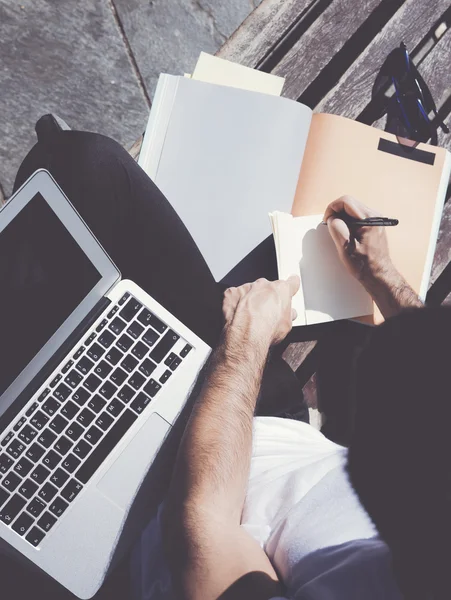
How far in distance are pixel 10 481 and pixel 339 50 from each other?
1.16 metres

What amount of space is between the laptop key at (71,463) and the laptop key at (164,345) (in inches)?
9.6

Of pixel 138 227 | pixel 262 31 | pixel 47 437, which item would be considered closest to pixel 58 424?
pixel 47 437

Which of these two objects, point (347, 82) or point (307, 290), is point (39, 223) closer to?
point (307, 290)

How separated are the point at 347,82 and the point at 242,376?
2.39ft

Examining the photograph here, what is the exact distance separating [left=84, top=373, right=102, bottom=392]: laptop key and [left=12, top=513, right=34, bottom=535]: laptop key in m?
0.26

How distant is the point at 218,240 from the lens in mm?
1171

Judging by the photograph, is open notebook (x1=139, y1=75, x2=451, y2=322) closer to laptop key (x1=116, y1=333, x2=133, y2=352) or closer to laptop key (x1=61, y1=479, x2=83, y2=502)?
laptop key (x1=116, y1=333, x2=133, y2=352)

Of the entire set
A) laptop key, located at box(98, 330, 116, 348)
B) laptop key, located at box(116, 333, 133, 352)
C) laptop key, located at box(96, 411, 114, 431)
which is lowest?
laptop key, located at box(96, 411, 114, 431)

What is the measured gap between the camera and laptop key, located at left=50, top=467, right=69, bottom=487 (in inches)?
40.2

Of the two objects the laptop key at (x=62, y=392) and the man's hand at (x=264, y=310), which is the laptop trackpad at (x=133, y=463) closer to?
the laptop key at (x=62, y=392)

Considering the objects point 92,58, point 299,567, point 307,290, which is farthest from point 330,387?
point 92,58

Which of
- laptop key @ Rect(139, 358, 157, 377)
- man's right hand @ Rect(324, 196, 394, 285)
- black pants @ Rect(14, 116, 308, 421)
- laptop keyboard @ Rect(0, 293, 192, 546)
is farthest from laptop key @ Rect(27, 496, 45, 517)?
man's right hand @ Rect(324, 196, 394, 285)

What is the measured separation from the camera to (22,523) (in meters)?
1.00

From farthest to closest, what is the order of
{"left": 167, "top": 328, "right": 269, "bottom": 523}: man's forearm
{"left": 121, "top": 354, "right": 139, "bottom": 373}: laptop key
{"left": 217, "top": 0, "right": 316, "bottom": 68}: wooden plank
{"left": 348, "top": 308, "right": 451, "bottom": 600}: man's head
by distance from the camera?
{"left": 217, "top": 0, "right": 316, "bottom": 68}: wooden plank → {"left": 121, "top": 354, "right": 139, "bottom": 373}: laptop key → {"left": 167, "top": 328, "right": 269, "bottom": 523}: man's forearm → {"left": 348, "top": 308, "right": 451, "bottom": 600}: man's head
